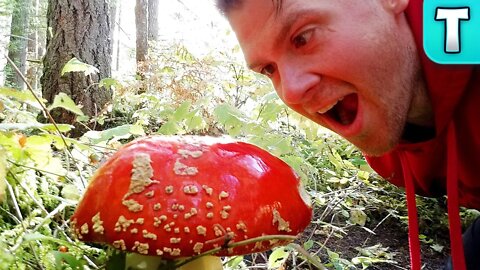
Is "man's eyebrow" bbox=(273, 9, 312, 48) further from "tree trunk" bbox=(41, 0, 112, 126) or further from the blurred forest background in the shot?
"tree trunk" bbox=(41, 0, 112, 126)

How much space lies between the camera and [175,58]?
12.8 ft

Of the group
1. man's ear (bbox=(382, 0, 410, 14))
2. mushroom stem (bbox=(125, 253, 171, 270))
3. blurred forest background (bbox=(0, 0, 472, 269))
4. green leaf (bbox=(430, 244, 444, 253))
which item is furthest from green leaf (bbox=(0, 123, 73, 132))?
green leaf (bbox=(430, 244, 444, 253))

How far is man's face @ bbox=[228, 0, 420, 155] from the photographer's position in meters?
1.29

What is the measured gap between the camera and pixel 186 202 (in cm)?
98

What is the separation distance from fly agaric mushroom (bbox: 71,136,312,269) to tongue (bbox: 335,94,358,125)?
45 centimetres

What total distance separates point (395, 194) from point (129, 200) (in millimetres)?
2732

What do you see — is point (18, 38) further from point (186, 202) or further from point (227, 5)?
point (186, 202)

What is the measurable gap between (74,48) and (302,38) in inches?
89.3

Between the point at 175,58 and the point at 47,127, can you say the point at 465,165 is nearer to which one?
the point at 47,127

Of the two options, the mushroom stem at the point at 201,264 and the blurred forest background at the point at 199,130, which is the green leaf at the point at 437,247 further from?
the mushroom stem at the point at 201,264

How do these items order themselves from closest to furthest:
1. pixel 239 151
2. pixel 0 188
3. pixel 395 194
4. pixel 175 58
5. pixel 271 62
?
1. pixel 0 188
2. pixel 239 151
3. pixel 271 62
4. pixel 395 194
5. pixel 175 58

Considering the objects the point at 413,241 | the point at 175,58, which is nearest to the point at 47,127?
the point at 413,241

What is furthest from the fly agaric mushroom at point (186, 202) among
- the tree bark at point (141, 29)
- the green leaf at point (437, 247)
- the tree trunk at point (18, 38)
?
the tree trunk at point (18, 38)

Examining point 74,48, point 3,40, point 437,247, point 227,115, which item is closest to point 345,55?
point 227,115
